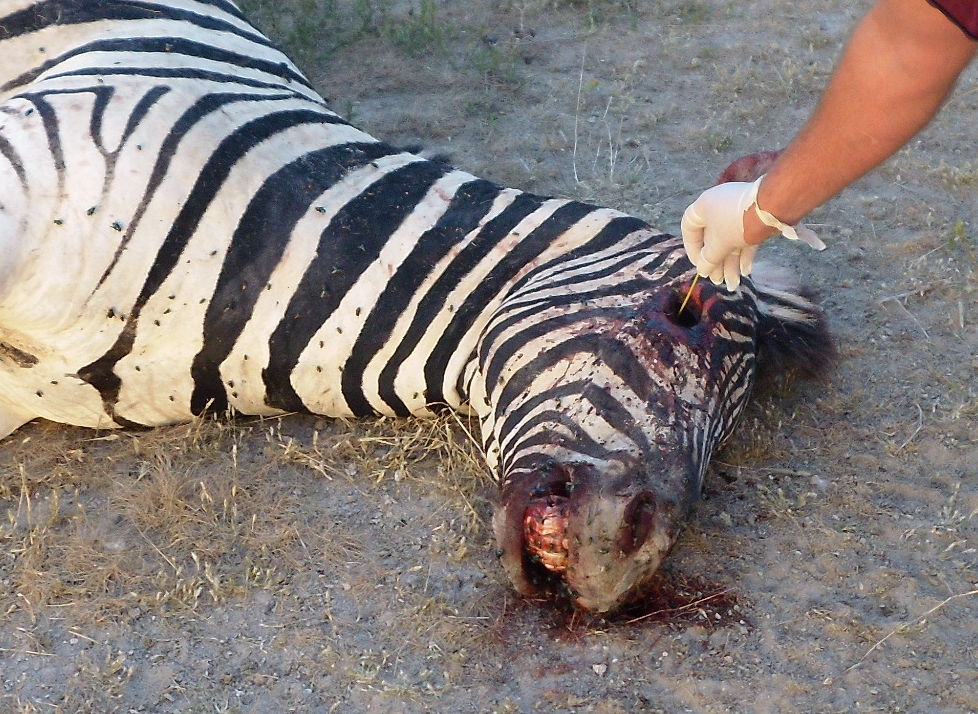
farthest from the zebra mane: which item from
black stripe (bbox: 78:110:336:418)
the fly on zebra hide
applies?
black stripe (bbox: 78:110:336:418)

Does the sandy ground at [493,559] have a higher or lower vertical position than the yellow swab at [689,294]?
lower

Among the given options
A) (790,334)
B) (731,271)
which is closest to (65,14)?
(731,271)

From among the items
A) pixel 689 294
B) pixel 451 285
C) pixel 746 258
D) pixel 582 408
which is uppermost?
pixel 746 258

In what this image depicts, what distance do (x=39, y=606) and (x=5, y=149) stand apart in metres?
1.43

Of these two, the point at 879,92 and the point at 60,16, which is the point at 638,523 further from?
the point at 60,16

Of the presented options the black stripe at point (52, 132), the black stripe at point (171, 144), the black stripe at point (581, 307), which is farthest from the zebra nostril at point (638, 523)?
the black stripe at point (52, 132)

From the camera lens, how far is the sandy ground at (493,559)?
2.80 metres

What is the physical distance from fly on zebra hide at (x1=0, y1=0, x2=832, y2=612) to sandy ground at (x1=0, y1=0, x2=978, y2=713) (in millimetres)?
205

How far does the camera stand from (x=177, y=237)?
10.7 ft

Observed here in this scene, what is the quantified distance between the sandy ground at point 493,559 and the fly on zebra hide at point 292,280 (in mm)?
205

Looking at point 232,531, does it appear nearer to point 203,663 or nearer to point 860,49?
point 203,663

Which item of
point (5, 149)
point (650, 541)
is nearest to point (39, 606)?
point (5, 149)

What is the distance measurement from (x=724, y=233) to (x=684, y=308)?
0.30 metres

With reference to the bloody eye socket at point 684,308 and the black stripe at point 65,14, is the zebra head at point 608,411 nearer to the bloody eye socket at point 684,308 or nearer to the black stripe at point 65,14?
the bloody eye socket at point 684,308
